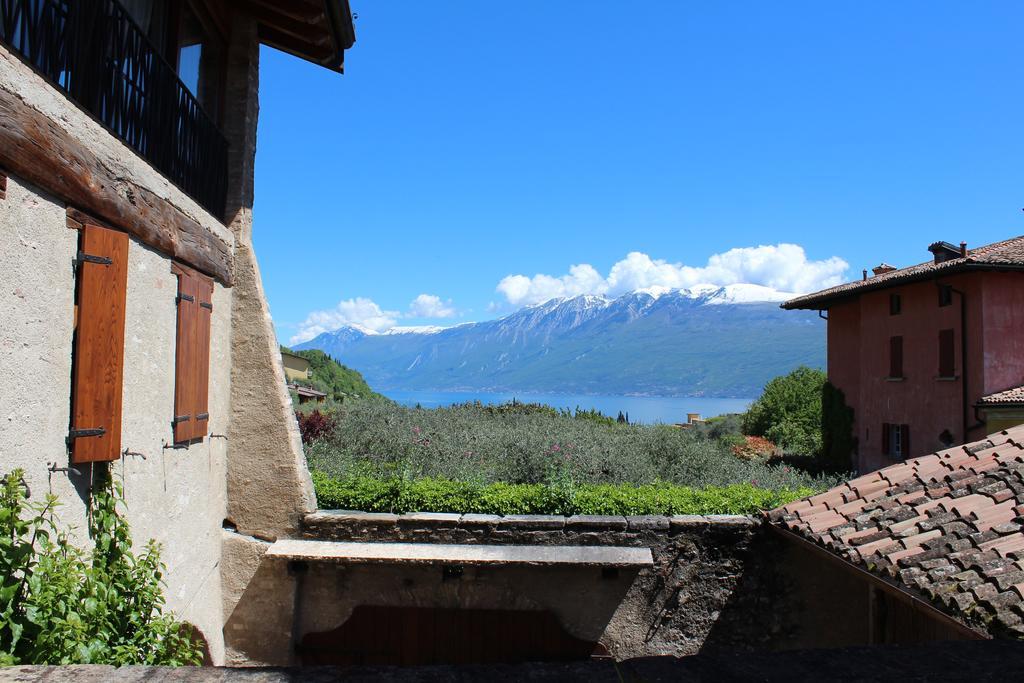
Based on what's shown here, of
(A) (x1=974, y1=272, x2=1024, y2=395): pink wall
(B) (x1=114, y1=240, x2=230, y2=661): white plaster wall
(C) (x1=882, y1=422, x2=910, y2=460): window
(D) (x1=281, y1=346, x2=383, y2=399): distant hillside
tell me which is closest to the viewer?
(B) (x1=114, y1=240, x2=230, y2=661): white plaster wall

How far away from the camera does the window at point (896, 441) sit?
2103 centimetres

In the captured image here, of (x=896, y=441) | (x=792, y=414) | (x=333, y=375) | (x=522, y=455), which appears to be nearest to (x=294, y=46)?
(x=522, y=455)

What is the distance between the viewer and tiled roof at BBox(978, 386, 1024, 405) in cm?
1675

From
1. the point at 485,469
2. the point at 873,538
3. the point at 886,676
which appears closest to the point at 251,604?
the point at 485,469

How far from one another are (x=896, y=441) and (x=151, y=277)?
2167 centimetres

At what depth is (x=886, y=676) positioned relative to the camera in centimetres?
185

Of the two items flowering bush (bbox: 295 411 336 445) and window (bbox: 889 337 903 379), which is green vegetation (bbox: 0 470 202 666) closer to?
flowering bush (bbox: 295 411 336 445)

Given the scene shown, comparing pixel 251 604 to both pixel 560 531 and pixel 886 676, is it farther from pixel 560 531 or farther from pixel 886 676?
pixel 886 676

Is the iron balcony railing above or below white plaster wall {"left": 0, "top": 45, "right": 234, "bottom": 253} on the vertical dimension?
above

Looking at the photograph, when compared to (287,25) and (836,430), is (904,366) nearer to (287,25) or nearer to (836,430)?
(836,430)

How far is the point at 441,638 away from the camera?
24.9ft

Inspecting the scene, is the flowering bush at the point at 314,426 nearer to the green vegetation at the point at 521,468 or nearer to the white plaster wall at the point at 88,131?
the green vegetation at the point at 521,468

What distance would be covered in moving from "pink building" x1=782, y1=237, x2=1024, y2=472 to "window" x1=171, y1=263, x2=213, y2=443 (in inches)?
688

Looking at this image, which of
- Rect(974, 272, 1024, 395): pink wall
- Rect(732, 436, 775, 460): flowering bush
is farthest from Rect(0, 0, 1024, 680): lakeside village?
Rect(732, 436, 775, 460): flowering bush
